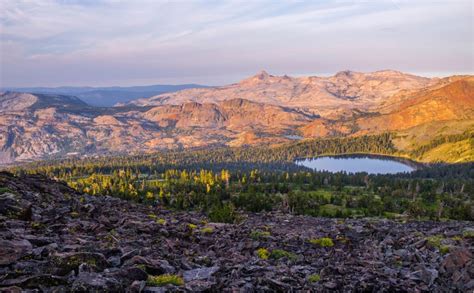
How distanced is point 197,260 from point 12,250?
1348 cm

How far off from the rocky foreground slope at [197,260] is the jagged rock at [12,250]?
2.5 inches

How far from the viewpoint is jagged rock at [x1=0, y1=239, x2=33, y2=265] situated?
22.5 m

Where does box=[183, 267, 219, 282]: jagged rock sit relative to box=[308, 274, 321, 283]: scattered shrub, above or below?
above

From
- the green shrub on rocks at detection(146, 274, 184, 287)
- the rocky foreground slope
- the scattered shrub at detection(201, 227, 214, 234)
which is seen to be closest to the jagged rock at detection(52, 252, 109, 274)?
the rocky foreground slope

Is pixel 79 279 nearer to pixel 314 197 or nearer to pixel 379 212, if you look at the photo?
pixel 379 212

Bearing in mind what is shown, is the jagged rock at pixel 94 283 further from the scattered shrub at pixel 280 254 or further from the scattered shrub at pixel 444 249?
the scattered shrub at pixel 444 249

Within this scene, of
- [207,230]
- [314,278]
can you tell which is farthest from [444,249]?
[207,230]

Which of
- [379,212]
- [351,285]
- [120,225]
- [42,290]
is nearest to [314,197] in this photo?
[379,212]

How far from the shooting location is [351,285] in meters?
24.4

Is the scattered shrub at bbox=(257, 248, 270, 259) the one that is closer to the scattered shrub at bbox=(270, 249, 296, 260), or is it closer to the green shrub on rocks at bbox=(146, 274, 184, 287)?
the scattered shrub at bbox=(270, 249, 296, 260)

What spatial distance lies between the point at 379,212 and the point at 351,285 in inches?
4180

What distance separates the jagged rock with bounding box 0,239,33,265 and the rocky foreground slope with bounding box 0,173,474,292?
6 cm

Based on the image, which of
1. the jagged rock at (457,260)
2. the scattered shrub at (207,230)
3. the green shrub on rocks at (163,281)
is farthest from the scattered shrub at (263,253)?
the jagged rock at (457,260)

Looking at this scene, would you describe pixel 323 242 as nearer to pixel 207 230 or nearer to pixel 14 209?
pixel 207 230
